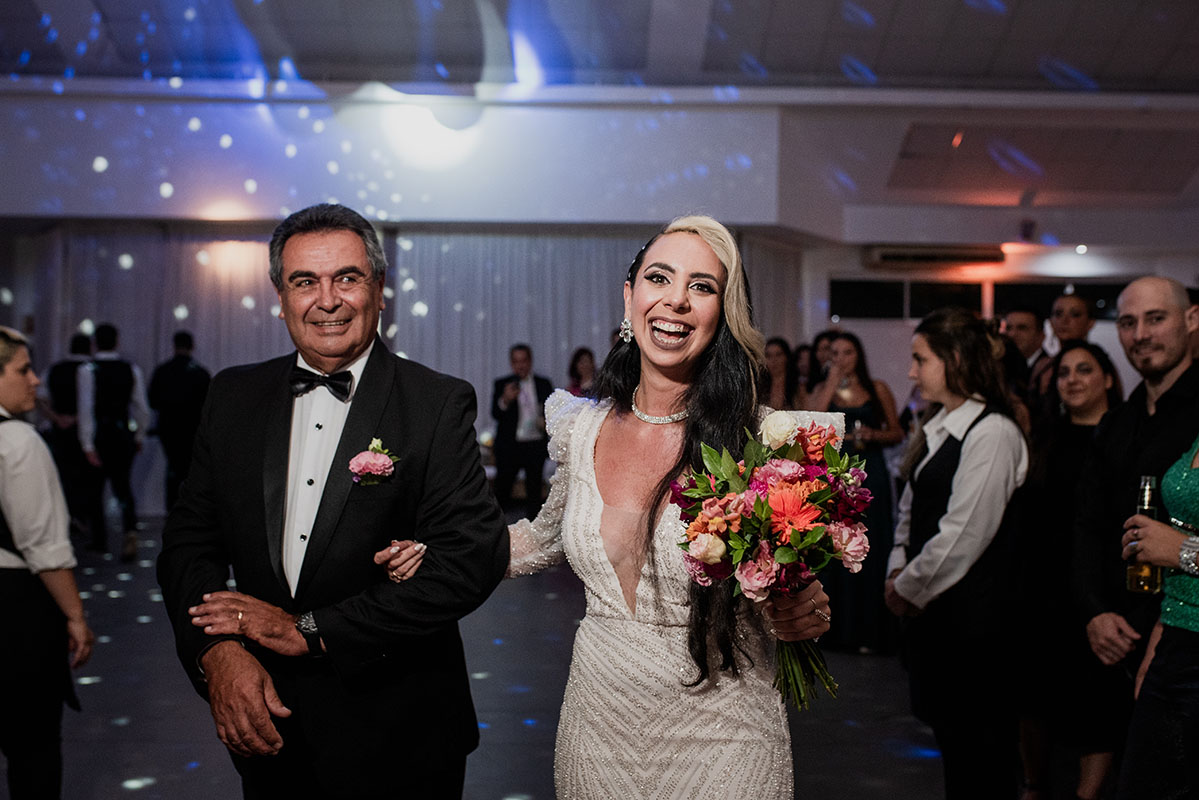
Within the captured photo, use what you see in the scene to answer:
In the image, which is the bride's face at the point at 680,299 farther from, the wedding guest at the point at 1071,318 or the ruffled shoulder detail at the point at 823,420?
the wedding guest at the point at 1071,318

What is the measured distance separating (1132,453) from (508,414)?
761 cm

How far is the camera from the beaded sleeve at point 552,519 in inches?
91.4

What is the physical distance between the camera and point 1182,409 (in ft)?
8.89

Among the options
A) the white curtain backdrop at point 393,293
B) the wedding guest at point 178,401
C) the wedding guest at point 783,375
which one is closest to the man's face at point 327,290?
the wedding guest at point 783,375

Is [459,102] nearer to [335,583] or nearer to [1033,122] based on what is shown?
[1033,122]

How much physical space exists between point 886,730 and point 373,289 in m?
3.17

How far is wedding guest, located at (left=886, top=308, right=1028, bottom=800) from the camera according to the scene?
9.43 feet

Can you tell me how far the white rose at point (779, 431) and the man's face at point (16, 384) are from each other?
2184mm

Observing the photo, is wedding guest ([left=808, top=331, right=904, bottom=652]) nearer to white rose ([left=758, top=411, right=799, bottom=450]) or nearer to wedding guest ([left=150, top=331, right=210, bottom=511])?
white rose ([left=758, top=411, right=799, bottom=450])

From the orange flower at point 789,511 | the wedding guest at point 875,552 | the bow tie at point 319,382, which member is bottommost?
the wedding guest at point 875,552

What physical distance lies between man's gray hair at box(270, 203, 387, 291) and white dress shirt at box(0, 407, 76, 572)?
3.55ft

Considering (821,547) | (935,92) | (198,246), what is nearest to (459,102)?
(198,246)

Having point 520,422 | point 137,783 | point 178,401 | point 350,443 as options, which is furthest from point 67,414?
point 350,443

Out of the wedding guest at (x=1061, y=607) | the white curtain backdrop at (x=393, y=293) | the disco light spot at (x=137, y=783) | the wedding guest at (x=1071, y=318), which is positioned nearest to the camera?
the wedding guest at (x=1061, y=607)
